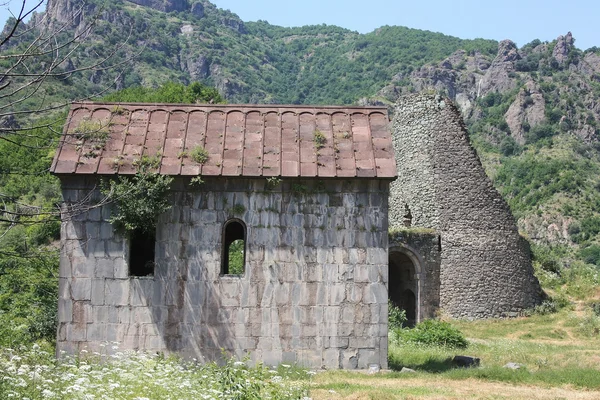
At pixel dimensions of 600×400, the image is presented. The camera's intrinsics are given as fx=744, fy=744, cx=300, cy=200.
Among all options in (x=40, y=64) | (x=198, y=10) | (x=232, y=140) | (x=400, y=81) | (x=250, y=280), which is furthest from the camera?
(x=198, y=10)

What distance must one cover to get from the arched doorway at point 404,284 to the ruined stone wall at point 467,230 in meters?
1.10

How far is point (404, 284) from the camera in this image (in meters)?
28.4

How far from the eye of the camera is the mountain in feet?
198

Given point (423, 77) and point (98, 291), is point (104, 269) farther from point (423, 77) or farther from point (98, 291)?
point (423, 77)

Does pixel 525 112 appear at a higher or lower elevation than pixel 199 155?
higher

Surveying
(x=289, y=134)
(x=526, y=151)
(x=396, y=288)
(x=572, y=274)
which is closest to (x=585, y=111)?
(x=526, y=151)

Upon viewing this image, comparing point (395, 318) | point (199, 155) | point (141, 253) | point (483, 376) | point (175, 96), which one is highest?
point (175, 96)

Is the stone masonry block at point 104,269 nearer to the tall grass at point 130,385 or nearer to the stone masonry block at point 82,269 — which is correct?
the stone masonry block at point 82,269

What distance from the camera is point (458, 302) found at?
27.2m

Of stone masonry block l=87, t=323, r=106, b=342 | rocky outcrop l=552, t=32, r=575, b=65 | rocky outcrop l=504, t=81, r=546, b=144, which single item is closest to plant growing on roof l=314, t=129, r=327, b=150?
stone masonry block l=87, t=323, r=106, b=342

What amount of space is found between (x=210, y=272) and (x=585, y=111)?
78.2 m

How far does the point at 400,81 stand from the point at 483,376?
8780cm

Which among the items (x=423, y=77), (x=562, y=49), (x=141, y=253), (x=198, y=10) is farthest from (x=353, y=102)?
(x=141, y=253)

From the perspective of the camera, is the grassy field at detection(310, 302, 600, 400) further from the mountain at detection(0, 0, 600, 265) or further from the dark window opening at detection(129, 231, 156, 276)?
the mountain at detection(0, 0, 600, 265)
